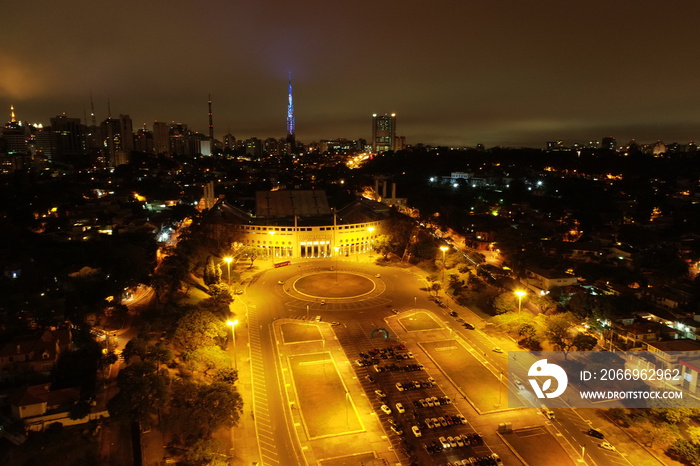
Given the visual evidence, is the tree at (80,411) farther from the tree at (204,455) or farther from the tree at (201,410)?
the tree at (204,455)

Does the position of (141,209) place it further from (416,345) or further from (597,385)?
(597,385)


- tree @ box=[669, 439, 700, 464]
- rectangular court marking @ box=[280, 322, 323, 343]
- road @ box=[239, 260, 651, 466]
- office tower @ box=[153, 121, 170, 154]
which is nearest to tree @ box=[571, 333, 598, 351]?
road @ box=[239, 260, 651, 466]

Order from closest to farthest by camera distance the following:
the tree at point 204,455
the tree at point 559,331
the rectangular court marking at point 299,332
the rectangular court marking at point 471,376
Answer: the tree at point 204,455, the rectangular court marking at point 471,376, the tree at point 559,331, the rectangular court marking at point 299,332

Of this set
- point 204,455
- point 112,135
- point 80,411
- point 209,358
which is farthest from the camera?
point 112,135

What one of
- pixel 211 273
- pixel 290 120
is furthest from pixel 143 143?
pixel 211 273

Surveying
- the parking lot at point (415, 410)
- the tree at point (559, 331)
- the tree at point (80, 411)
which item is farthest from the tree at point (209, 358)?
the tree at point (559, 331)

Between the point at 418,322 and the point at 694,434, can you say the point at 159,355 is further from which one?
the point at 694,434
